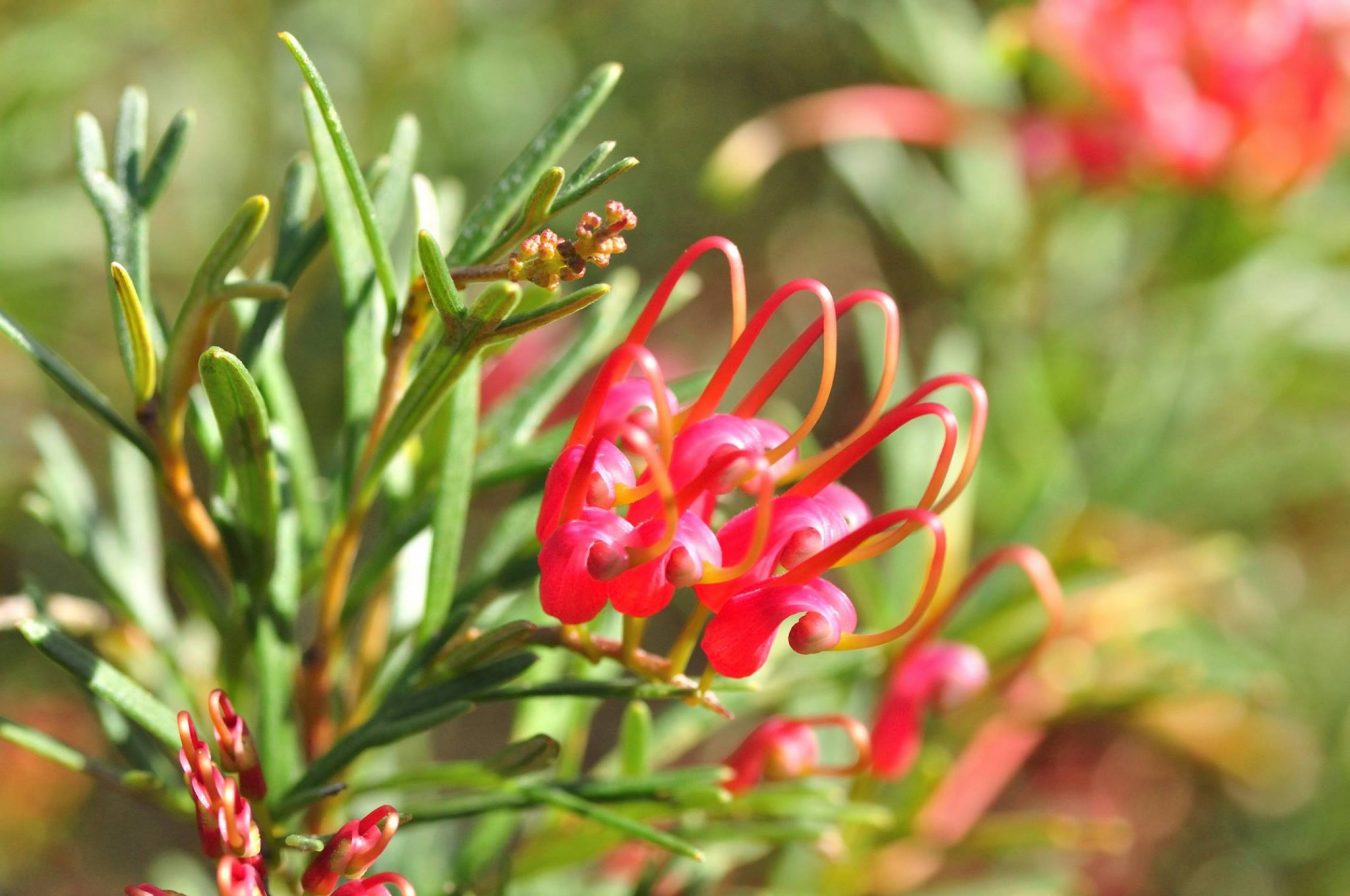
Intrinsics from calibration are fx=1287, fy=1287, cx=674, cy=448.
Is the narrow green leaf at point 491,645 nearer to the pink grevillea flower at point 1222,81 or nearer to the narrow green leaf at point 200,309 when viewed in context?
the narrow green leaf at point 200,309

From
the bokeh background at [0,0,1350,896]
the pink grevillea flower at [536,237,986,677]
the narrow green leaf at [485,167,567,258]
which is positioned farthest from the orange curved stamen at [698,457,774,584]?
the bokeh background at [0,0,1350,896]

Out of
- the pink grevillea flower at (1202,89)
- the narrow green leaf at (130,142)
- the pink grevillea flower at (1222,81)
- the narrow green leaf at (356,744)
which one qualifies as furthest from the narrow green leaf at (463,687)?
the pink grevillea flower at (1222,81)

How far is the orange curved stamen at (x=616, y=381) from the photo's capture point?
394mm

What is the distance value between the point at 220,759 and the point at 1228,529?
959 millimetres

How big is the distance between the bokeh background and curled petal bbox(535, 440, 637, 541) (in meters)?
0.47

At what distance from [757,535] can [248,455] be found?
0.19 metres

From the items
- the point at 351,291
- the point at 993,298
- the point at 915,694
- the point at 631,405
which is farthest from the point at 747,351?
the point at 993,298

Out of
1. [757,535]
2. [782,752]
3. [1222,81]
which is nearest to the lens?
[757,535]

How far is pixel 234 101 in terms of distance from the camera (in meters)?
1.25

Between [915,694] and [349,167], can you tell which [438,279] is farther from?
[915,694]

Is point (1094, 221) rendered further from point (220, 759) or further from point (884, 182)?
point (220, 759)

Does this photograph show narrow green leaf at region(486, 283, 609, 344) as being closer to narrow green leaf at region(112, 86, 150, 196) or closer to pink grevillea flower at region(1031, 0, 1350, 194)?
narrow green leaf at region(112, 86, 150, 196)

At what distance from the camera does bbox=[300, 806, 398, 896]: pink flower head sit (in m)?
0.40

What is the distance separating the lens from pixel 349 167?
1.29 ft
